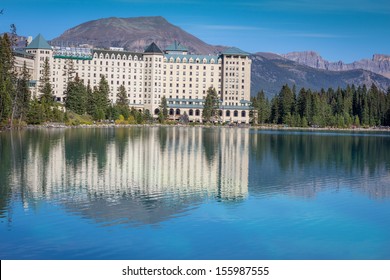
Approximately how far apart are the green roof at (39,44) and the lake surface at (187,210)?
487 feet

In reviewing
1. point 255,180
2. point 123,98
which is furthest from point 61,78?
point 255,180

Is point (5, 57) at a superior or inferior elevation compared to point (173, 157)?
superior

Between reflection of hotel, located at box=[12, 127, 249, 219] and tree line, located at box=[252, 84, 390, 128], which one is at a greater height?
tree line, located at box=[252, 84, 390, 128]

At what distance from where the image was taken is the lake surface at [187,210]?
63.7 ft

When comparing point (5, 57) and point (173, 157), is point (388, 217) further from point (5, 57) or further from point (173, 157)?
point (5, 57)

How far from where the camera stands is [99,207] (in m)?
25.6

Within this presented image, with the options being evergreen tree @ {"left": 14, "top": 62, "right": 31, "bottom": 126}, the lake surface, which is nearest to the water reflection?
the lake surface

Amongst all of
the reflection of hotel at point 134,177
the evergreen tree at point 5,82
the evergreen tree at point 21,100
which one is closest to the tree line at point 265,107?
the evergreen tree at point 21,100

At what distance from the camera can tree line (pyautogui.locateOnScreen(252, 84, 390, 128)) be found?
17488cm

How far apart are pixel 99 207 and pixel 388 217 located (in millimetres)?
12498

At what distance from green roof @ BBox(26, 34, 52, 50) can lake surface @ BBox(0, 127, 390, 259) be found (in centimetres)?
14835

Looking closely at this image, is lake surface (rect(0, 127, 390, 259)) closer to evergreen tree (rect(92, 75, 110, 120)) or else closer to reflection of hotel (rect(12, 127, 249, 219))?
reflection of hotel (rect(12, 127, 249, 219))

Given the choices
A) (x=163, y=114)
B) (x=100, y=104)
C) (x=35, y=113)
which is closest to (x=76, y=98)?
(x=100, y=104)

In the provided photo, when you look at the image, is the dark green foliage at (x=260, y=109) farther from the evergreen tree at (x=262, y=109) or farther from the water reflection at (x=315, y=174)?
the water reflection at (x=315, y=174)
